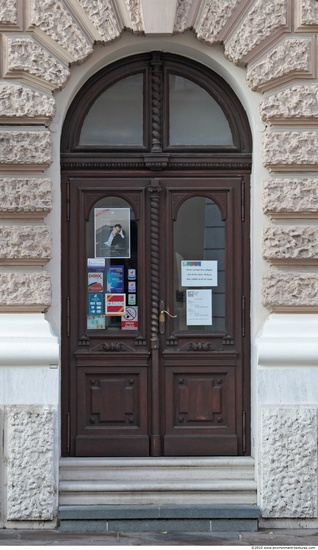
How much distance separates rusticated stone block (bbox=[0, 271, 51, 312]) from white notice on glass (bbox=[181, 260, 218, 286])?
1.25m

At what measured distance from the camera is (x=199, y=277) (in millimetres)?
9805

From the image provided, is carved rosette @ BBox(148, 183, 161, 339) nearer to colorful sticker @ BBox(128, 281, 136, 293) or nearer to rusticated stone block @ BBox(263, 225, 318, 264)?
colorful sticker @ BBox(128, 281, 136, 293)

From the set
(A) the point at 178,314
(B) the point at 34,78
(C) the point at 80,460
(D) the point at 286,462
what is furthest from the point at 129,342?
(B) the point at 34,78

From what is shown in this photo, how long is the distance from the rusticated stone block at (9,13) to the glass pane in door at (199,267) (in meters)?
2.17

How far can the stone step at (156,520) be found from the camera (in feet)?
30.2

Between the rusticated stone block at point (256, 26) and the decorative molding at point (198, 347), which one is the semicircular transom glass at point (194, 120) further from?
the decorative molding at point (198, 347)

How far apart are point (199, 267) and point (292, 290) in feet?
2.95

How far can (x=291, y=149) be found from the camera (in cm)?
939

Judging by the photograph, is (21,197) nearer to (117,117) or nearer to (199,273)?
(117,117)

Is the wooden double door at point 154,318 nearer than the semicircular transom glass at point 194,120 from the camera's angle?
Yes

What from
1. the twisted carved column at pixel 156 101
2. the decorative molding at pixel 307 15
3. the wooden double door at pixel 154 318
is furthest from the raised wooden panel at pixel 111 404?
the decorative molding at pixel 307 15

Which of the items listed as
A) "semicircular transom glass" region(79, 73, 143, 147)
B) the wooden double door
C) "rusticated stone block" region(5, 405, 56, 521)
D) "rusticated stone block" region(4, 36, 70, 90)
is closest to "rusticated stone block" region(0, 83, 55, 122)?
"rusticated stone block" region(4, 36, 70, 90)

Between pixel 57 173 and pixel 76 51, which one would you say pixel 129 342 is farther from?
pixel 76 51

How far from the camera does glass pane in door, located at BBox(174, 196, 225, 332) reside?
9789 millimetres
